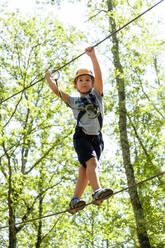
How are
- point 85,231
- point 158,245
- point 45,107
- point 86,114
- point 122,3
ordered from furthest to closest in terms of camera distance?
point 85,231 → point 45,107 → point 122,3 → point 158,245 → point 86,114

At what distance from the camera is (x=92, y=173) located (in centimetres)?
301

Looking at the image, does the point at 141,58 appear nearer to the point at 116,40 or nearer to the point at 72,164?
the point at 116,40

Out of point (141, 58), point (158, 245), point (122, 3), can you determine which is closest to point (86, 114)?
point (158, 245)

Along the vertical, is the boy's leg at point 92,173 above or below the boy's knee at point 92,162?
below

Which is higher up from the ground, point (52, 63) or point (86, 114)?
point (52, 63)

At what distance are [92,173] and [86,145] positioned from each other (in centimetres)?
30

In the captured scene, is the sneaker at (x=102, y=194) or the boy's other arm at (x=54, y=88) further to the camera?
the boy's other arm at (x=54, y=88)

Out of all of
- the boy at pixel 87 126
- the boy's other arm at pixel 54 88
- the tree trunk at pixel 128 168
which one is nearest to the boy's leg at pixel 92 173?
the boy at pixel 87 126

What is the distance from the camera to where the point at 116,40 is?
971cm

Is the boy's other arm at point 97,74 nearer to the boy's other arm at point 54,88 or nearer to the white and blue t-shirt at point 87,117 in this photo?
the white and blue t-shirt at point 87,117

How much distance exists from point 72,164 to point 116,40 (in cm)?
464

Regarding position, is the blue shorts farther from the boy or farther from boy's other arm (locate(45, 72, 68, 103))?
boy's other arm (locate(45, 72, 68, 103))

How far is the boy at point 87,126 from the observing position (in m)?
3.04

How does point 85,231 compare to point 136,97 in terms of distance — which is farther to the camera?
point 85,231
